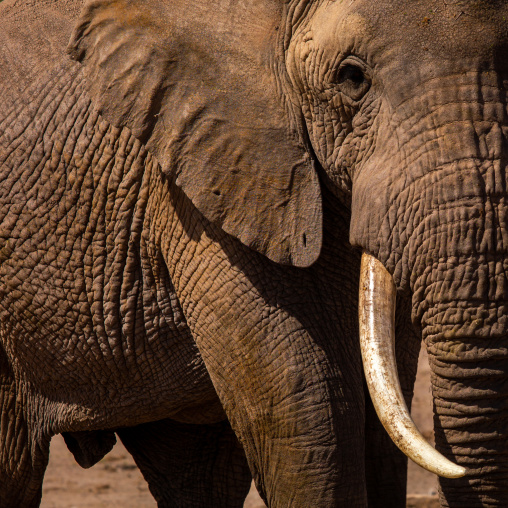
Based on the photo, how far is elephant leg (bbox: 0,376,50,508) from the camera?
5.49 metres

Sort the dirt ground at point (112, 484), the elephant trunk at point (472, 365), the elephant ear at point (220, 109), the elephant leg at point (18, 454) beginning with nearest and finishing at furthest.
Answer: the elephant trunk at point (472, 365)
the elephant ear at point (220, 109)
the elephant leg at point (18, 454)
the dirt ground at point (112, 484)

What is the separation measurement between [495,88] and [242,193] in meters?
0.93

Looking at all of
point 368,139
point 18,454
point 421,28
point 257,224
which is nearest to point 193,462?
point 18,454

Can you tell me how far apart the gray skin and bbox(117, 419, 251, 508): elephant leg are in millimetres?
305

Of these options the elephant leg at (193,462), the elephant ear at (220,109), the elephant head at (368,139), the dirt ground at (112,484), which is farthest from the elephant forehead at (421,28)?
the dirt ground at (112,484)

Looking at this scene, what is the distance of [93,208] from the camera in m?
4.66

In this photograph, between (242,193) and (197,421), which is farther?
(197,421)

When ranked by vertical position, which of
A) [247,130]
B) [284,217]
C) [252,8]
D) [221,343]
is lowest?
[221,343]

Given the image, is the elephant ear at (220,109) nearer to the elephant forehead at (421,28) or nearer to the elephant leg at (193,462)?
the elephant forehead at (421,28)

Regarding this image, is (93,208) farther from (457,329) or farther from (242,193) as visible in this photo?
(457,329)

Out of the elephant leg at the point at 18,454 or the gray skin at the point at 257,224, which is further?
the elephant leg at the point at 18,454

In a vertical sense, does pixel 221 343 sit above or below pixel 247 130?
below

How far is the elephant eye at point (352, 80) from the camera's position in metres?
3.74

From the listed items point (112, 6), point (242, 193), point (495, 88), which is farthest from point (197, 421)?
point (495, 88)
